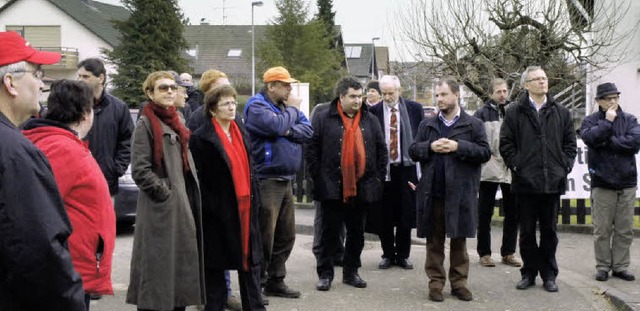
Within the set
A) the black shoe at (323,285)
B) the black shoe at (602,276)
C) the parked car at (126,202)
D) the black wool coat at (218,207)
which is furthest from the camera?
the parked car at (126,202)

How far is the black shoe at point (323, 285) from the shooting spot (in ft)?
25.6

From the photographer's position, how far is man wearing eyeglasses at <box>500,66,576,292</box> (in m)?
7.79

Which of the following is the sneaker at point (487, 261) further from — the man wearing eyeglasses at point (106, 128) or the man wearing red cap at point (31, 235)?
the man wearing red cap at point (31, 235)

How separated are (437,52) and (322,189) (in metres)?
11.4

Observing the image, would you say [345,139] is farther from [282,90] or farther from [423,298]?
[423,298]

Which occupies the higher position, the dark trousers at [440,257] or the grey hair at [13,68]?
the grey hair at [13,68]

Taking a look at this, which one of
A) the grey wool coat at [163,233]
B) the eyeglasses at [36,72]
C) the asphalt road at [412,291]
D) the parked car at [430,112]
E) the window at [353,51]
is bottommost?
the asphalt road at [412,291]

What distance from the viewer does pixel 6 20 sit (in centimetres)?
5416

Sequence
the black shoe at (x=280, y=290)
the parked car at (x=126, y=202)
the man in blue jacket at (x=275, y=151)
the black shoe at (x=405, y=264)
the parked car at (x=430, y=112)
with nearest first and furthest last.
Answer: the man in blue jacket at (x=275, y=151)
the black shoe at (x=280, y=290)
the parked car at (x=430, y=112)
the black shoe at (x=405, y=264)
the parked car at (x=126, y=202)

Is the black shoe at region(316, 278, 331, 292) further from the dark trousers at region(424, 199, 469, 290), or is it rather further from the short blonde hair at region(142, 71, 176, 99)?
the short blonde hair at region(142, 71, 176, 99)

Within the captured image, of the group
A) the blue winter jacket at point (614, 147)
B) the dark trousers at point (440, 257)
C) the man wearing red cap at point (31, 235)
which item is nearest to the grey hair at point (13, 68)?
the man wearing red cap at point (31, 235)

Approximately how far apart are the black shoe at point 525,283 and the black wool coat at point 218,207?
10.2 ft

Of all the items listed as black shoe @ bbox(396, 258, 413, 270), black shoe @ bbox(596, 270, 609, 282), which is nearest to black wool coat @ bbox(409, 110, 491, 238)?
black shoe @ bbox(396, 258, 413, 270)

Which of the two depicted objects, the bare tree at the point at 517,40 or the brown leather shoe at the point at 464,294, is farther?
the bare tree at the point at 517,40
